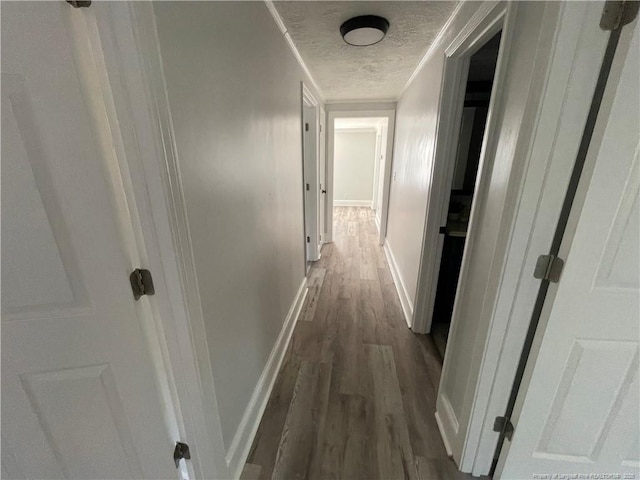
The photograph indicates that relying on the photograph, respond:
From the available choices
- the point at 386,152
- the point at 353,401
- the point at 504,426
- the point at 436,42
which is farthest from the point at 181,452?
the point at 386,152

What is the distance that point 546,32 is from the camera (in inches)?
28.7

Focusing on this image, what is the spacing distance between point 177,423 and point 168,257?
0.69m

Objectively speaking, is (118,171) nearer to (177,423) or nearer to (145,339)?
(145,339)

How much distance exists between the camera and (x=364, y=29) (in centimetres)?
155

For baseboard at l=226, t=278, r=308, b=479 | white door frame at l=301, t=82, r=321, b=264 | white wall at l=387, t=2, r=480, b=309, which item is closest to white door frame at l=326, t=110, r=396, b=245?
white wall at l=387, t=2, r=480, b=309

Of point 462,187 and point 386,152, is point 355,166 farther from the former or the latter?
point 462,187

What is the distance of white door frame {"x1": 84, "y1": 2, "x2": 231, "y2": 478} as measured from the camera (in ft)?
2.04

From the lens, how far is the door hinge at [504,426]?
1.11 m

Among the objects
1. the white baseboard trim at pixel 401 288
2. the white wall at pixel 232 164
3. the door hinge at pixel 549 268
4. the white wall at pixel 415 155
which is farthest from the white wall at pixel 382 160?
the door hinge at pixel 549 268

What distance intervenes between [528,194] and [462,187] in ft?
5.45

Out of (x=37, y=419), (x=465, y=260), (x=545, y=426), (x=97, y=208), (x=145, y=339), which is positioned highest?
(x=97, y=208)

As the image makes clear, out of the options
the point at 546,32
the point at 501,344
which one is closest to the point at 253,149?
the point at 546,32

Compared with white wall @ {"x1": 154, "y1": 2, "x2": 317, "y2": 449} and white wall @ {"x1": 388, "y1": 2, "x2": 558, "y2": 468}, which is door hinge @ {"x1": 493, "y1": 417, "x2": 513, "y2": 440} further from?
white wall @ {"x1": 154, "y1": 2, "x2": 317, "y2": 449}

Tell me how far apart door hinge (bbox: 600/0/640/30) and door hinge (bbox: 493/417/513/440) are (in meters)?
1.37
